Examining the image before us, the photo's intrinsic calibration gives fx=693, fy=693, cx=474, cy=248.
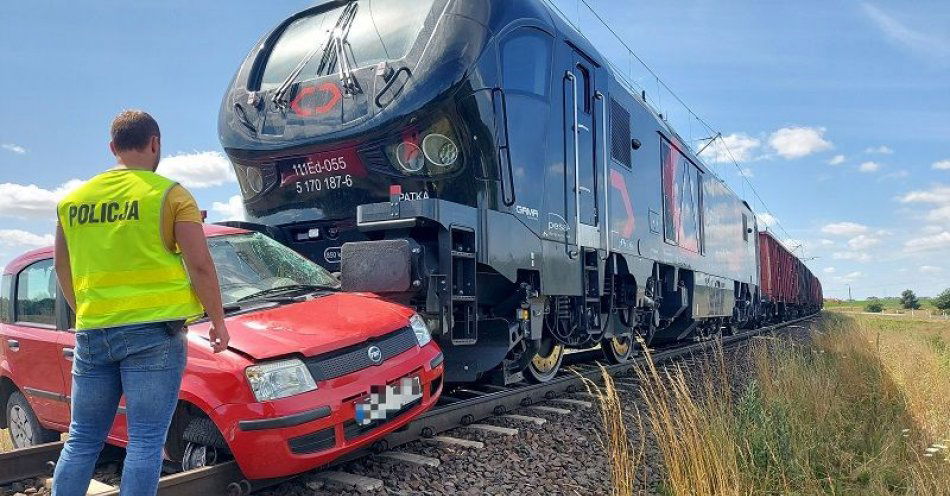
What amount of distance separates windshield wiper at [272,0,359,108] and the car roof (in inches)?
51.8

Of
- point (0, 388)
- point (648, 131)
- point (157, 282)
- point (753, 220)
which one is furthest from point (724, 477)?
point (753, 220)

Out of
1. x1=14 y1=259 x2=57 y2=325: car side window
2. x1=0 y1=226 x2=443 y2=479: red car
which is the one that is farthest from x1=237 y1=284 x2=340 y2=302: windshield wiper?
x1=14 y1=259 x2=57 y2=325: car side window

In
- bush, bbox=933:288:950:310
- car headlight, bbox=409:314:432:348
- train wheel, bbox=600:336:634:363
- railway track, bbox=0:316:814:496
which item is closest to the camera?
railway track, bbox=0:316:814:496

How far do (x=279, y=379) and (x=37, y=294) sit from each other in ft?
8.31

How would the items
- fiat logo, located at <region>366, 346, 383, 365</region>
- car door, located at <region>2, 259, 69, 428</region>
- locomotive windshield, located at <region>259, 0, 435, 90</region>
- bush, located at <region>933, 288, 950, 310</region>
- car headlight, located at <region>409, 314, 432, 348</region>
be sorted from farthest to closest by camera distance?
bush, located at <region>933, 288, 950, 310</region> < locomotive windshield, located at <region>259, 0, 435, 90</region> < car door, located at <region>2, 259, 69, 428</region> < car headlight, located at <region>409, 314, 432, 348</region> < fiat logo, located at <region>366, 346, 383, 365</region>

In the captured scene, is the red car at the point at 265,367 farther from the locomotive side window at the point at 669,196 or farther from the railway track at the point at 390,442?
the locomotive side window at the point at 669,196

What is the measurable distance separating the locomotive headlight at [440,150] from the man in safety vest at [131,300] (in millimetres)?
2592

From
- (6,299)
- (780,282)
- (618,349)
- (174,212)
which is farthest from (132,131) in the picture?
(780,282)

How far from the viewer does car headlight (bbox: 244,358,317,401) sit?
3.29m

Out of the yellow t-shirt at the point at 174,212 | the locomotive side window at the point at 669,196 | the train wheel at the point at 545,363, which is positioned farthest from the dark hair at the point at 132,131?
the locomotive side window at the point at 669,196

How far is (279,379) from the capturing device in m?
3.35

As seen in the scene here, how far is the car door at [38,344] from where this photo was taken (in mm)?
4352

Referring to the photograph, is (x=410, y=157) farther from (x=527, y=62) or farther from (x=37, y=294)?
(x=37, y=294)

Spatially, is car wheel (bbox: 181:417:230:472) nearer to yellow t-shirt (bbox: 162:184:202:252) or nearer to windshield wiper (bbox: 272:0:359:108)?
yellow t-shirt (bbox: 162:184:202:252)
